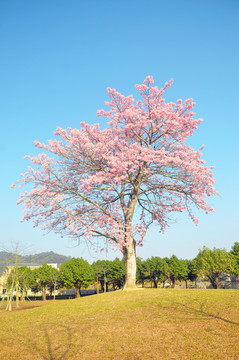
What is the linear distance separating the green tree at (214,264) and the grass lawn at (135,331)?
4102 centimetres

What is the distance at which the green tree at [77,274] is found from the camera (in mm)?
72375

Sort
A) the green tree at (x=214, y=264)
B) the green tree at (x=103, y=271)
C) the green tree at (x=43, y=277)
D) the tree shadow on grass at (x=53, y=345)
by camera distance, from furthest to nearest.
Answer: the green tree at (x=103, y=271) < the green tree at (x=43, y=277) < the green tree at (x=214, y=264) < the tree shadow on grass at (x=53, y=345)

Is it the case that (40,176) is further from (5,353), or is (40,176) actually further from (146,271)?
(146,271)

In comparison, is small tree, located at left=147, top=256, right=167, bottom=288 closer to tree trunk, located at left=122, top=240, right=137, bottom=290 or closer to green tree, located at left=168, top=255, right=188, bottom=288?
green tree, located at left=168, top=255, right=188, bottom=288

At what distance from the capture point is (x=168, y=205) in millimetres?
21906

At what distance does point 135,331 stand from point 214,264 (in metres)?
47.5

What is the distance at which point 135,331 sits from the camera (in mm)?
9758

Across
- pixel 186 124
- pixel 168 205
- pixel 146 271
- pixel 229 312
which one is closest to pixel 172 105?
pixel 186 124

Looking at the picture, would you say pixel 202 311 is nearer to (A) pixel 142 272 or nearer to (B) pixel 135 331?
(B) pixel 135 331

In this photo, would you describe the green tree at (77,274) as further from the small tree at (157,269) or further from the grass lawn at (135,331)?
the grass lawn at (135,331)

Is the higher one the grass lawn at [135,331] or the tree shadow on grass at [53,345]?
the grass lawn at [135,331]

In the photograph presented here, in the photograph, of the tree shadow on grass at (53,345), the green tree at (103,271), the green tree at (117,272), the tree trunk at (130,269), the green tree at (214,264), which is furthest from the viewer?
the green tree at (103,271)

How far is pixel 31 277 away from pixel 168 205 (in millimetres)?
68965

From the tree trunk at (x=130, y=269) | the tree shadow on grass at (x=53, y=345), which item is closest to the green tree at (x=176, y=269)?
the tree trunk at (x=130, y=269)
